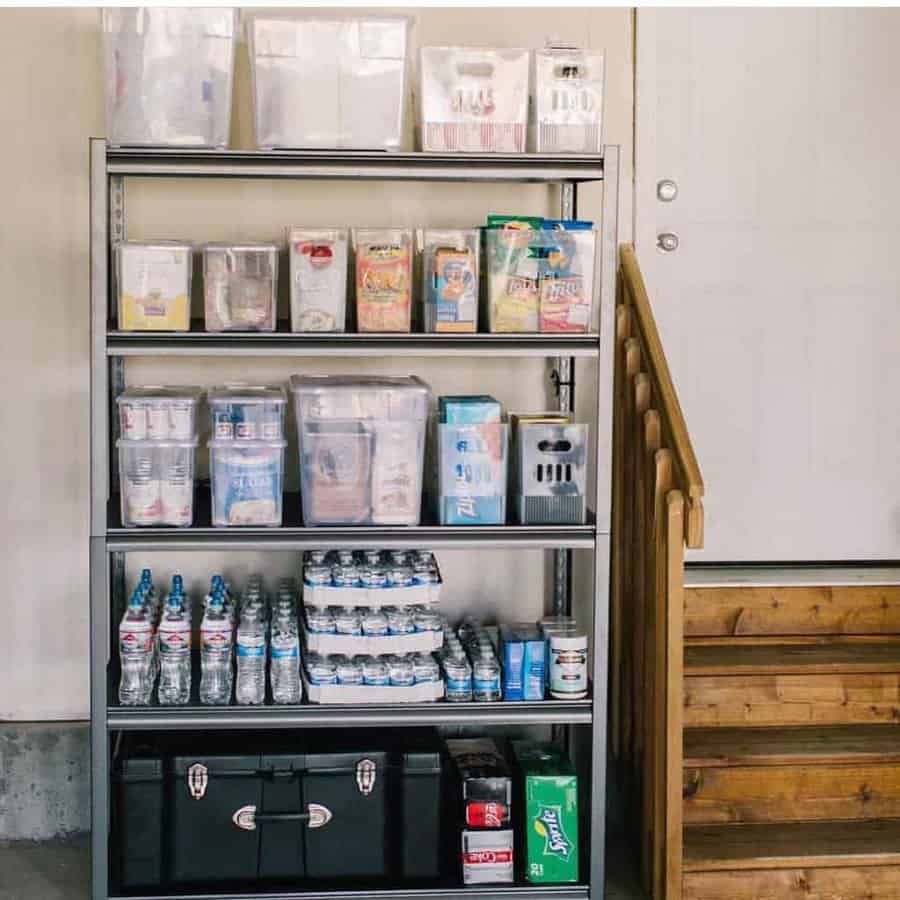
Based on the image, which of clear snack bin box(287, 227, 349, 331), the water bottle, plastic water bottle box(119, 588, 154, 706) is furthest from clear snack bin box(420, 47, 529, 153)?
plastic water bottle box(119, 588, 154, 706)

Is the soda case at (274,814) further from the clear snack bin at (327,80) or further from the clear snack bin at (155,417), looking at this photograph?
the clear snack bin at (327,80)

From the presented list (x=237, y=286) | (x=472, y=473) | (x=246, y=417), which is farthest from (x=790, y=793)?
(x=237, y=286)

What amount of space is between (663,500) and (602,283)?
536 millimetres

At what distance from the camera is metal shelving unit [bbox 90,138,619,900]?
328cm

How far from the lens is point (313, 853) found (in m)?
3.50

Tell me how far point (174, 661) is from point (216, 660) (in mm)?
101

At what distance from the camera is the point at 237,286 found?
10.9 ft

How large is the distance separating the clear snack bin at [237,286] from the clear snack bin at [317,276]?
0.07m

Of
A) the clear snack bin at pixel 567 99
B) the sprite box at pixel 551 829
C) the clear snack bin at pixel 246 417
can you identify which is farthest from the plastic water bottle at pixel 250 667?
the clear snack bin at pixel 567 99

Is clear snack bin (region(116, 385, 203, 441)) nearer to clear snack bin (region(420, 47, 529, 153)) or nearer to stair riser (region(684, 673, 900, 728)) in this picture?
clear snack bin (region(420, 47, 529, 153))

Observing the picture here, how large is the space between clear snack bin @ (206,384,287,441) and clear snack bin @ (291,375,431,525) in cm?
6


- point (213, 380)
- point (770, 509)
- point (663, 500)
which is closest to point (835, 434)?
point (770, 509)

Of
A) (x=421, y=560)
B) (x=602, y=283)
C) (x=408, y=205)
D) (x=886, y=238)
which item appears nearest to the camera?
(x=602, y=283)

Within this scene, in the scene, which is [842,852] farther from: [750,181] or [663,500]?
[750,181]
